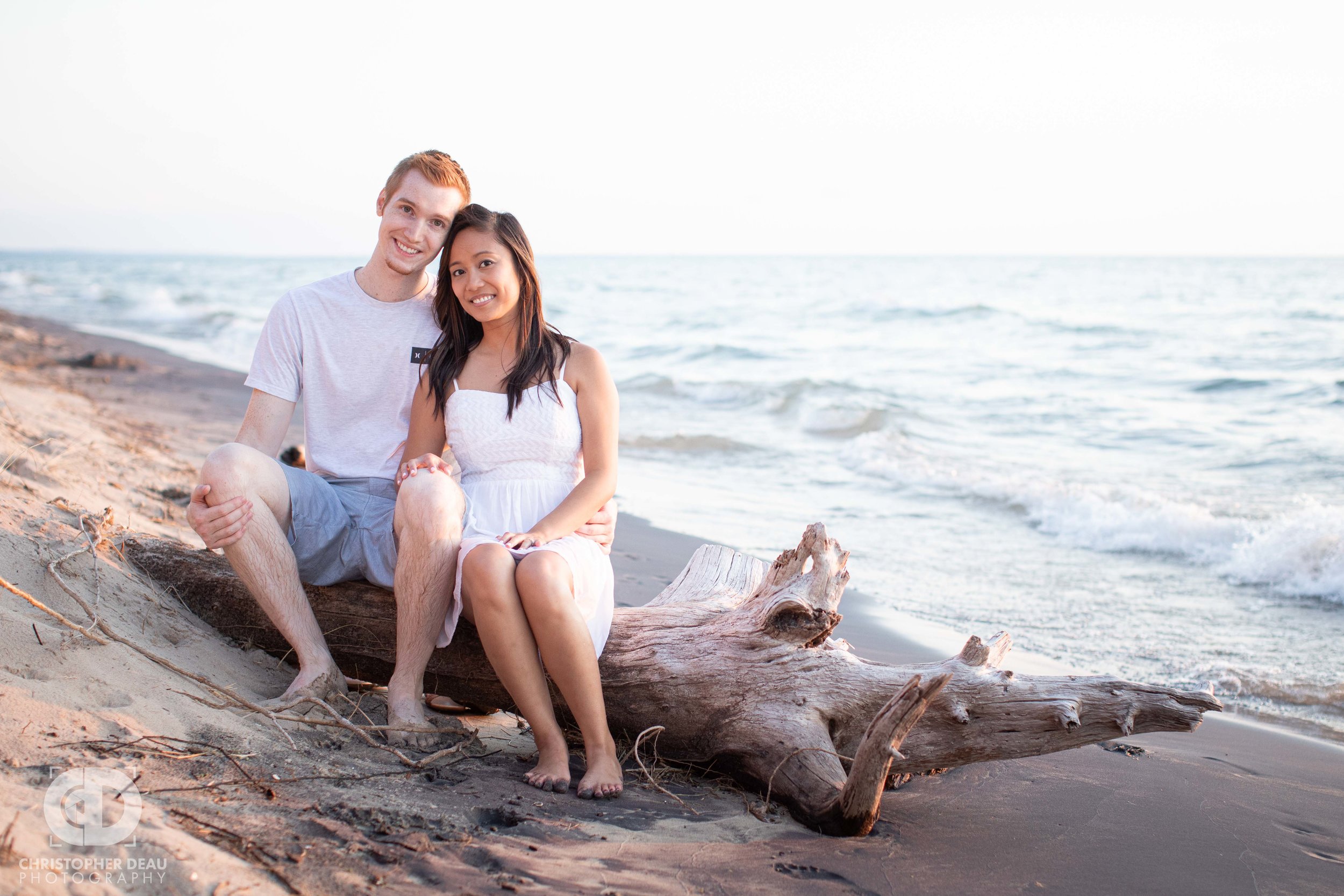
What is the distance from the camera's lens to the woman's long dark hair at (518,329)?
3.43 m

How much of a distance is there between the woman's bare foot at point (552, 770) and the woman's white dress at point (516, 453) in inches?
21.5

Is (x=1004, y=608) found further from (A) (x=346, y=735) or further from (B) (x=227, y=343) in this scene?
(B) (x=227, y=343)

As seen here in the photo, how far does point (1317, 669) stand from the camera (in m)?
4.79

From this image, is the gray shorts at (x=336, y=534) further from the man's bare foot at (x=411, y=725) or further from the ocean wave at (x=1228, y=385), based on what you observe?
the ocean wave at (x=1228, y=385)

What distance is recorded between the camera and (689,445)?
1132cm

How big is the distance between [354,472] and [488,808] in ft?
4.92

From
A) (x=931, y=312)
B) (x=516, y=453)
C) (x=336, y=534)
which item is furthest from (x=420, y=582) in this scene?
(x=931, y=312)

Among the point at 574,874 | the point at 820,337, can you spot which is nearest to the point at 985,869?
the point at 574,874

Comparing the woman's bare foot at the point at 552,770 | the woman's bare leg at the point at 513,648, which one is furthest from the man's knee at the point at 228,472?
the woman's bare foot at the point at 552,770

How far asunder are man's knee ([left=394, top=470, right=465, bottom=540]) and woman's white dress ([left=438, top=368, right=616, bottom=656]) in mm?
180

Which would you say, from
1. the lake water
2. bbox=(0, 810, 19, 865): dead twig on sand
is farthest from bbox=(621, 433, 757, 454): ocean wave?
bbox=(0, 810, 19, 865): dead twig on sand

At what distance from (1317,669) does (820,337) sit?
19.8 meters

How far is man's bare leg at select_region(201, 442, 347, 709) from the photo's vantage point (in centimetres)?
313

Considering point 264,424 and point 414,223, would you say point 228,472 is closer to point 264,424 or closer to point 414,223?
point 264,424
